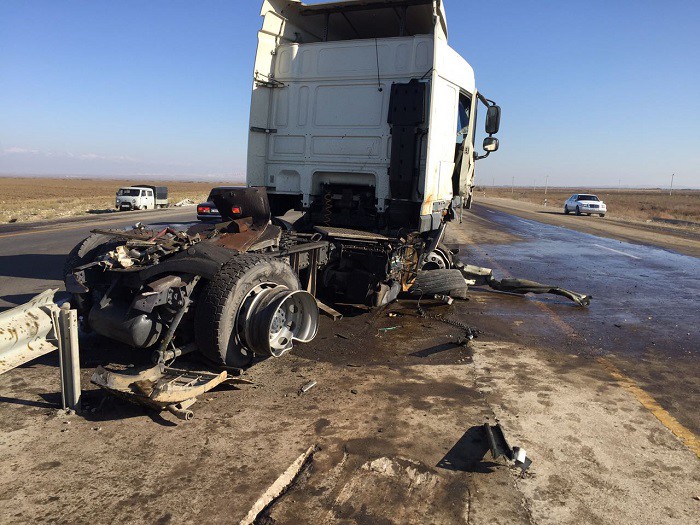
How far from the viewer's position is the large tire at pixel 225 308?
4.10m

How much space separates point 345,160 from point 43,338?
4.40 m

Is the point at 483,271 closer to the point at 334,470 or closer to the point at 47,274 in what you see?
the point at 334,470

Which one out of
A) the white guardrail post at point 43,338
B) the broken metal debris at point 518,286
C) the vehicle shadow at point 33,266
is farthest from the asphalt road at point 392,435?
the vehicle shadow at point 33,266

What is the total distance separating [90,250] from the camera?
533 centimetres

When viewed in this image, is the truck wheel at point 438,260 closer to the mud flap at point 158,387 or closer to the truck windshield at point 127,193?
the mud flap at point 158,387

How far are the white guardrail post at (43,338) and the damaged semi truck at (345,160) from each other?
645mm

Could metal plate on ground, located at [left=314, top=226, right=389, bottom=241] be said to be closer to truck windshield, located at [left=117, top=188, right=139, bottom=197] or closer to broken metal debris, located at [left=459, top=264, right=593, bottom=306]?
broken metal debris, located at [left=459, top=264, right=593, bottom=306]

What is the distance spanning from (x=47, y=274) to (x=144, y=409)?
6584 mm

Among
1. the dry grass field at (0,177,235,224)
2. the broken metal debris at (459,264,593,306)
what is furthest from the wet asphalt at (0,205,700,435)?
the dry grass field at (0,177,235,224)

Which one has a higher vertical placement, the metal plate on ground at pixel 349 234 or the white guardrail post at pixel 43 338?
the metal plate on ground at pixel 349 234

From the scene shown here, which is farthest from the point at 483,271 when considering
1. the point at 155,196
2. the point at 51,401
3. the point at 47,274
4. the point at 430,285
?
the point at 155,196

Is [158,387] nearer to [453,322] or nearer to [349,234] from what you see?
[349,234]

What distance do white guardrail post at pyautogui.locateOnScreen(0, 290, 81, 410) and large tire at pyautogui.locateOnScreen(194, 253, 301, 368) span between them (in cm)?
91

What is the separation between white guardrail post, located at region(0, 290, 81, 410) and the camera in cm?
374
